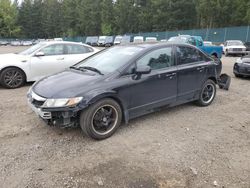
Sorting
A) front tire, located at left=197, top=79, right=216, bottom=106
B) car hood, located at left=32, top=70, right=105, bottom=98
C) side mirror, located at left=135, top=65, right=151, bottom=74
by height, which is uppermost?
side mirror, located at left=135, top=65, right=151, bottom=74

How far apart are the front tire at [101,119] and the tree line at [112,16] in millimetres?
42082

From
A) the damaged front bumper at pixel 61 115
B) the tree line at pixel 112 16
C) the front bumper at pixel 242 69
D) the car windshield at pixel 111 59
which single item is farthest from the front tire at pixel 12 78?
the tree line at pixel 112 16

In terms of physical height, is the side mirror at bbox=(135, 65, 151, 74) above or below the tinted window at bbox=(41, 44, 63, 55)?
below

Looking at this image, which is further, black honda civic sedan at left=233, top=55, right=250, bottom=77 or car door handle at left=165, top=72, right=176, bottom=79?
black honda civic sedan at left=233, top=55, right=250, bottom=77

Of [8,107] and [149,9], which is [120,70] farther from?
[149,9]

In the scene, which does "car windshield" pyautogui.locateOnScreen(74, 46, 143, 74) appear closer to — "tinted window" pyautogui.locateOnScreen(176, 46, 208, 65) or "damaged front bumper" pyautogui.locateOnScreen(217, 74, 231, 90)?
"tinted window" pyautogui.locateOnScreen(176, 46, 208, 65)

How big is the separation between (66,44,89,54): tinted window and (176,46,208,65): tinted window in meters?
4.23

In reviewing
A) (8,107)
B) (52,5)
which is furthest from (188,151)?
(52,5)

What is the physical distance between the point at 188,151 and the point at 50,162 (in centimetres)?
205

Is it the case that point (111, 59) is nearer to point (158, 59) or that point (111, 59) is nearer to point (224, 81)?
point (158, 59)

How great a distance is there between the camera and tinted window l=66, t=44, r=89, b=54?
28.7 feet

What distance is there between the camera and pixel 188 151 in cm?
405

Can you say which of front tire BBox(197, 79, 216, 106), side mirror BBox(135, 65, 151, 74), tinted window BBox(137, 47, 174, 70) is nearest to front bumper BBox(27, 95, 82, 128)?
side mirror BBox(135, 65, 151, 74)

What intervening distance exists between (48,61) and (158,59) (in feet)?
14.1
